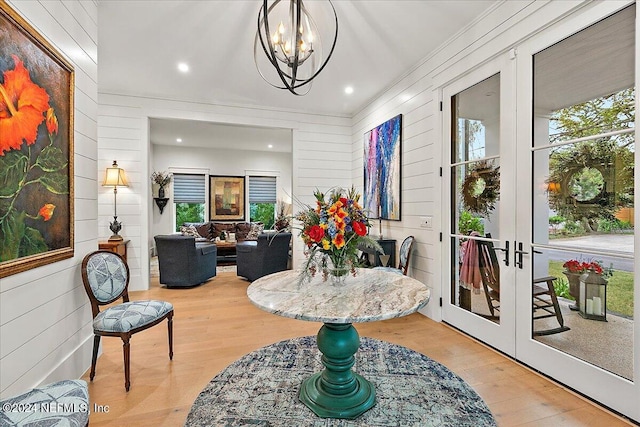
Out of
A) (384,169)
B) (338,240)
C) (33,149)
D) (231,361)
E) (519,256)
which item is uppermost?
(384,169)

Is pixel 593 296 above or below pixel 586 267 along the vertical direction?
below

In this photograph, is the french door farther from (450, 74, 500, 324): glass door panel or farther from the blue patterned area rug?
the blue patterned area rug

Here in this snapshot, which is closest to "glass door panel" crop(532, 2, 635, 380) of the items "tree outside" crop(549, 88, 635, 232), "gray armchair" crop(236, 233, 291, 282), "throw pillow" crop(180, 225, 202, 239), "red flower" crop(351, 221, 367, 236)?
"tree outside" crop(549, 88, 635, 232)

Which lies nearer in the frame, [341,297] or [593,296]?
[341,297]

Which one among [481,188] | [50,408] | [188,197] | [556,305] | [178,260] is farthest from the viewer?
[188,197]

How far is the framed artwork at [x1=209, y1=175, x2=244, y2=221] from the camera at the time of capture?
329 inches

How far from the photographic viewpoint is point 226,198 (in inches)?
333

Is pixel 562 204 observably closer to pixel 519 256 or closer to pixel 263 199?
pixel 519 256

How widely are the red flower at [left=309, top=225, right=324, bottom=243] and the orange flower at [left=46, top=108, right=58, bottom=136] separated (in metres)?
1.77

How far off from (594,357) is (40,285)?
354cm

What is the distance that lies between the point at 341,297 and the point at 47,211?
191cm

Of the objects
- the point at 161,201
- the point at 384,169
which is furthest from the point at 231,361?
the point at 161,201

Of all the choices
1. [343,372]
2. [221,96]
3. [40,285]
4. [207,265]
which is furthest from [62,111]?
[207,265]

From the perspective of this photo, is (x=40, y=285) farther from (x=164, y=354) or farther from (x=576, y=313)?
(x=576, y=313)
